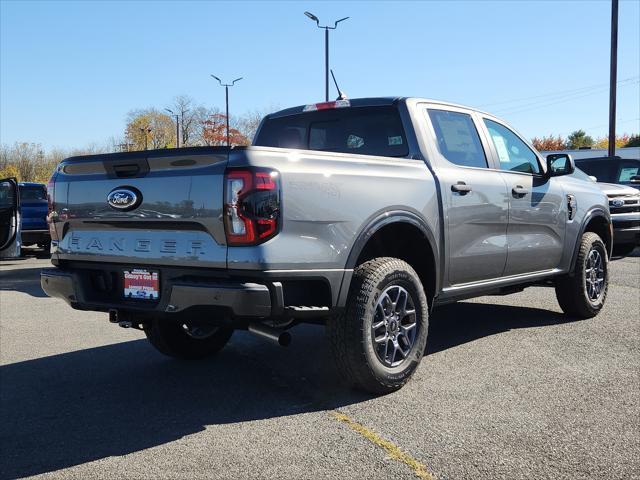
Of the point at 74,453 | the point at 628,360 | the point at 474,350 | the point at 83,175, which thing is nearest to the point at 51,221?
the point at 83,175

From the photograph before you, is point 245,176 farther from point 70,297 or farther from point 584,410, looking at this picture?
point 584,410

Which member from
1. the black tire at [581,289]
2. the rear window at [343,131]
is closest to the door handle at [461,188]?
the rear window at [343,131]

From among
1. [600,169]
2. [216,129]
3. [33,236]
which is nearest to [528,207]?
[600,169]

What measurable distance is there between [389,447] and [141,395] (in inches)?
71.0

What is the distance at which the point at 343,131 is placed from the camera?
16.5 feet

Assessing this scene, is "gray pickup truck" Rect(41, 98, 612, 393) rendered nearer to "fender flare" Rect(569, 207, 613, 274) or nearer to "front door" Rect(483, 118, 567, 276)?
"front door" Rect(483, 118, 567, 276)

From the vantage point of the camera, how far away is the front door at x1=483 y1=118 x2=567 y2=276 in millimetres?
5246

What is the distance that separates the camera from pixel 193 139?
74.9m

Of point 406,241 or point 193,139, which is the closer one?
point 406,241

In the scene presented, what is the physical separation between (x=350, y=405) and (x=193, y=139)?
73847mm

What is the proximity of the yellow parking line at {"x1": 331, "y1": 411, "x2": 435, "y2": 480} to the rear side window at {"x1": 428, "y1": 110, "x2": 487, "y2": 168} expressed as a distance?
213 cm

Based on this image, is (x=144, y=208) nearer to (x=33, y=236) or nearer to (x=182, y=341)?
(x=182, y=341)

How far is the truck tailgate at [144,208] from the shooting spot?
3.36m

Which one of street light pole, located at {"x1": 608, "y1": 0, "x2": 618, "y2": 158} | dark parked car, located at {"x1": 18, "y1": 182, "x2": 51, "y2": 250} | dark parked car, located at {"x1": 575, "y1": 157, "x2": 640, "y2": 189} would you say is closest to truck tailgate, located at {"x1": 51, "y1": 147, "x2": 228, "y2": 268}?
dark parked car, located at {"x1": 18, "y1": 182, "x2": 51, "y2": 250}
